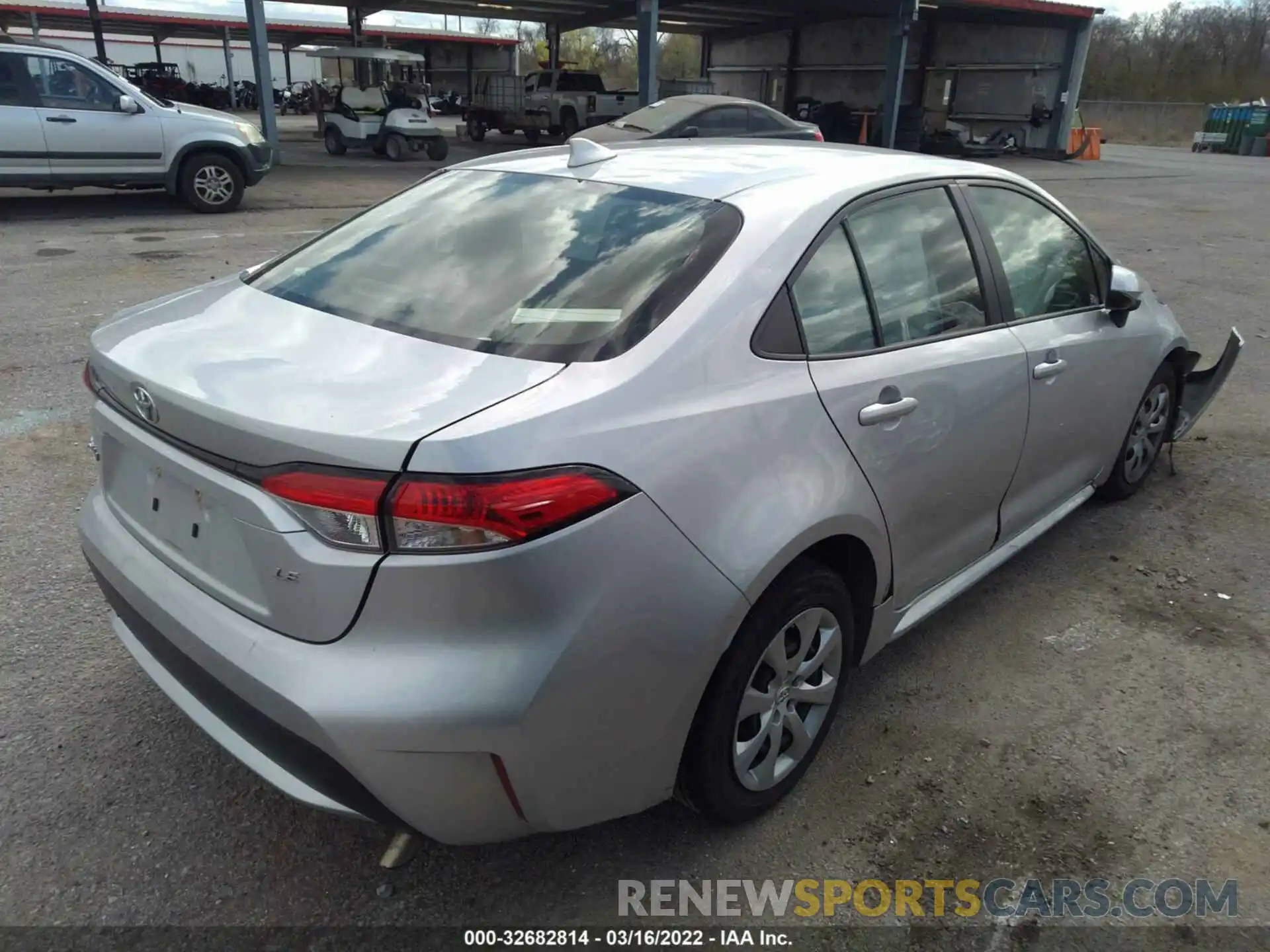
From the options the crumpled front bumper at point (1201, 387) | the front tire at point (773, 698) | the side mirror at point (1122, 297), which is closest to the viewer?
the front tire at point (773, 698)

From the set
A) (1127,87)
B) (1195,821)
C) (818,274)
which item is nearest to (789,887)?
(1195,821)

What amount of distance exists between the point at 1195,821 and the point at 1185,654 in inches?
36.2

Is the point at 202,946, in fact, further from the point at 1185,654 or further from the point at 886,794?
the point at 1185,654

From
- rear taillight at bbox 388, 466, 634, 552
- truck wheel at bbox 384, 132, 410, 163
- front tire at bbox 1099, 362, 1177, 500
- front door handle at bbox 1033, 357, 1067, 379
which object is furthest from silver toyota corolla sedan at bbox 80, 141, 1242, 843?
truck wheel at bbox 384, 132, 410, 163

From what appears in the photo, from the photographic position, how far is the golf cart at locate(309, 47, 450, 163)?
2098 cm

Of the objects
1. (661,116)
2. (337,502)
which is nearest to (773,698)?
(337,502)

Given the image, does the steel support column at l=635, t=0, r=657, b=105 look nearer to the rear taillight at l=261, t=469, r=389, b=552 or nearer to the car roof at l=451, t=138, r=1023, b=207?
the car roof at l=451, t=138, r=1023, b=207

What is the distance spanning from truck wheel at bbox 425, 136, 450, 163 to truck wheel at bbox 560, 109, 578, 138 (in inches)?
235

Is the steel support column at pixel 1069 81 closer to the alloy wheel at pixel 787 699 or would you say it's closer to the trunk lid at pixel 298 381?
the alloy wheel at pixel 787 699

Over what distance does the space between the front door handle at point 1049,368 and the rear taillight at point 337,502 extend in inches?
91.2

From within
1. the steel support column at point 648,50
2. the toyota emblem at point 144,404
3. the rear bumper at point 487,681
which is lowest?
the rear bumper at point 487,681

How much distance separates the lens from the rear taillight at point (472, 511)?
1.67 meters

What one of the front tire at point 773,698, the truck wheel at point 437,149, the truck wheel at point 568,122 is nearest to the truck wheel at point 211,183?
the truck wheel at point 437,149

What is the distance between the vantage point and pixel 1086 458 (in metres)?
3.69
